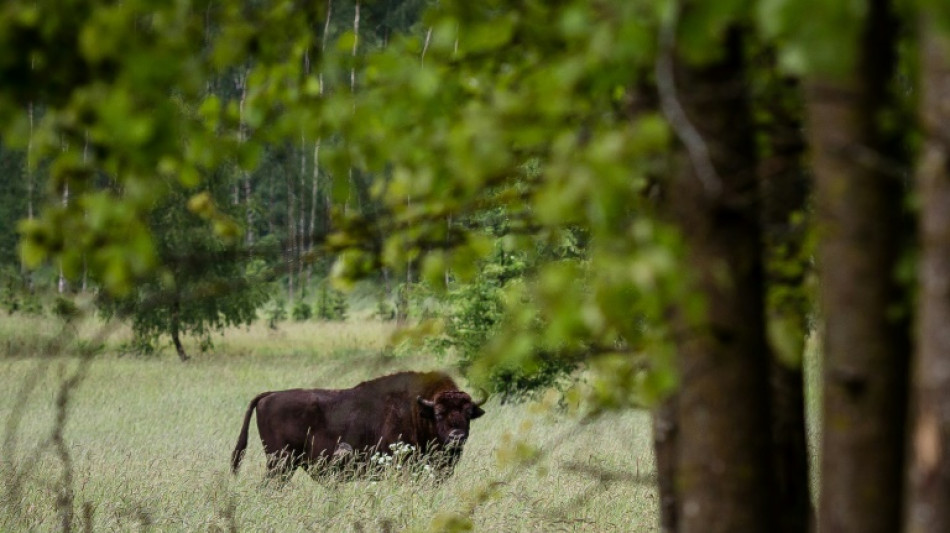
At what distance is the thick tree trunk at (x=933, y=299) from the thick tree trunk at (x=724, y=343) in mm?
660

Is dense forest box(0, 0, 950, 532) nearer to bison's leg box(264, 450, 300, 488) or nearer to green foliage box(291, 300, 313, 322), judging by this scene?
bison's leg box(264, 450, 300, 488)

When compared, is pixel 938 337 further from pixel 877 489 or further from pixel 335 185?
pixel 335 185

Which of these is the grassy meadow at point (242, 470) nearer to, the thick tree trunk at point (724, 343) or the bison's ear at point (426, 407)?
the bison's ear at point (426, 407)

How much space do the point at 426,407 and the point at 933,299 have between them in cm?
960

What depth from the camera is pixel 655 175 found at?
10.3 feet

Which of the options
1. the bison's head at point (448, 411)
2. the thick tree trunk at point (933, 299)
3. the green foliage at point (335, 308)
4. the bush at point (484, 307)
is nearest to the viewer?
the thick tree trunk at point (933, 299)

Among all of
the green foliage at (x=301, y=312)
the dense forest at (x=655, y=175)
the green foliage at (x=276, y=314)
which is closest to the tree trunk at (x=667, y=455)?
the dense forest at (x=655, y=175)

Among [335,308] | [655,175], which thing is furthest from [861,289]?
[335,308]

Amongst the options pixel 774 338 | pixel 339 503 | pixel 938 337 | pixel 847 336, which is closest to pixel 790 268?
pixel 774 338

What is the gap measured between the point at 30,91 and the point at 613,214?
5.14 ft

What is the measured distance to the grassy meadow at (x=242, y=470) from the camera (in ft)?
20.1

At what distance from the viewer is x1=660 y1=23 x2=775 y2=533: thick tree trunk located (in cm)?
306

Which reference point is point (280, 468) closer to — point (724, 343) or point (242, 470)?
point (242, 470)

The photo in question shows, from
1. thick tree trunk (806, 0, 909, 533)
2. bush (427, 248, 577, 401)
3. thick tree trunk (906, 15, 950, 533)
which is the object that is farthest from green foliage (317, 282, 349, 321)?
thick tree trunk (906, 15, 950, 533)
